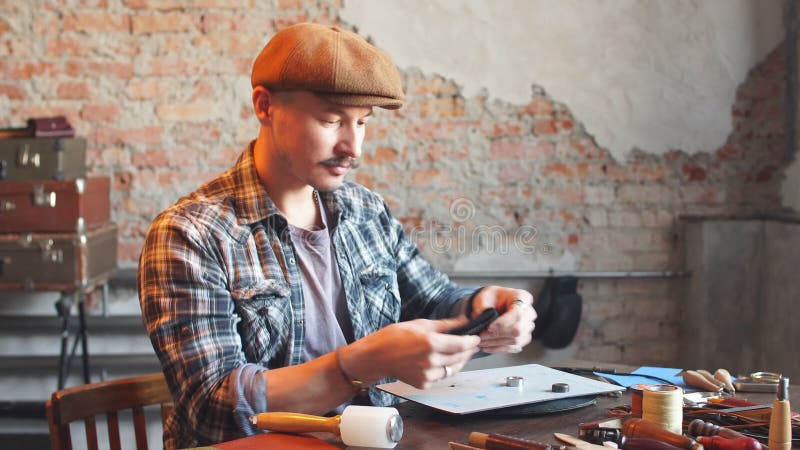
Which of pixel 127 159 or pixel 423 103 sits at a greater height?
pixel 423 103

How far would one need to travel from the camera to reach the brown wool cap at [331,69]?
67.6 inches

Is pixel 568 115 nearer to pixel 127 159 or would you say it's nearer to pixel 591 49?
pixel 591 49

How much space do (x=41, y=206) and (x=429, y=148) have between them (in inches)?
59.2

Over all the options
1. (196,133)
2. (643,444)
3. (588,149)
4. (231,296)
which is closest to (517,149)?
(588,149)

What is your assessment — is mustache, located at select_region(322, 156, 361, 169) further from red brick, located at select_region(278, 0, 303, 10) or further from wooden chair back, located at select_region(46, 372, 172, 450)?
red brick, located at select_region(278, 0, 303, 10)

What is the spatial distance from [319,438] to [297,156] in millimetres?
652

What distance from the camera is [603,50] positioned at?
3.49 m

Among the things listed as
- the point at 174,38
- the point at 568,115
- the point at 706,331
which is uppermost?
the point at 174,38

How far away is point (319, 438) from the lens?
141 centimetres

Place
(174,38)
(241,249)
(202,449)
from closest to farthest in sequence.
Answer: (202,449)
(241,249)
(174,38)

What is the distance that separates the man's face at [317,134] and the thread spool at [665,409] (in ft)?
2.61

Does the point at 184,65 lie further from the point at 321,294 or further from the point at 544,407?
the point at 544,407

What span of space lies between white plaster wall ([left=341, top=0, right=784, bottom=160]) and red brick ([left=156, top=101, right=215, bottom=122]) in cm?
80

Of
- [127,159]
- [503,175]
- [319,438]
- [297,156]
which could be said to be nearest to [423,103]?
[503,175]
